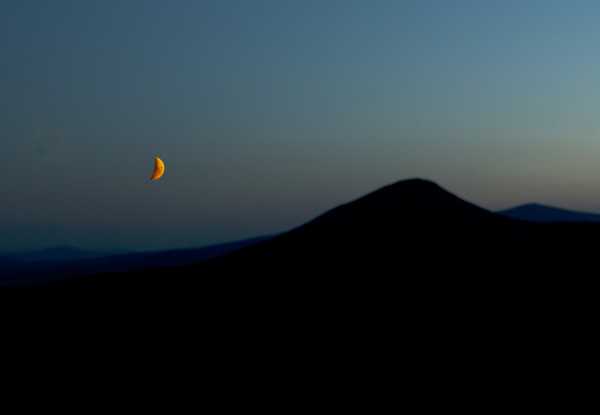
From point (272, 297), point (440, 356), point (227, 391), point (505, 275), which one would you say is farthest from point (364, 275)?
point (227, 391)

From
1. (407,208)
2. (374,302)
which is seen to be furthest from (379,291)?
(407,208)

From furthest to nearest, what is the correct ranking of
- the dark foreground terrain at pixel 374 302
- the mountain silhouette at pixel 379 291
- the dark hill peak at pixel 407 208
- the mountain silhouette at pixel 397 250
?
1. the dark hill peak at pixel 407 208
2. the mountain silhouette at pixel 397 250
3. the mountain silhouette at pixel 379 291
4. the dark foreground terrain at pixel 374 302

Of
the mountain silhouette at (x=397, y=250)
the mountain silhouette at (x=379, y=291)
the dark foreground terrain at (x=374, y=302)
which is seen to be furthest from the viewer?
the mountain silhouette at (x=397, y=250)

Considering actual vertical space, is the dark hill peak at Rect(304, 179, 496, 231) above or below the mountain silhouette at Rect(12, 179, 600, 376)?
above

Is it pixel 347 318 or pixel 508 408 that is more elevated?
pixel 347 318

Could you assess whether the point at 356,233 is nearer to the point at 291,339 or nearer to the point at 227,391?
the point at 291,339

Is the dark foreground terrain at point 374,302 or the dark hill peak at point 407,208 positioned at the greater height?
the dark hill peak at point 407,208

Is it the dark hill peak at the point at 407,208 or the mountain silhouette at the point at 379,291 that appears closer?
the mountain silhouette at the point at 379,291

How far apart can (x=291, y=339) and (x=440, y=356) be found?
202 inches

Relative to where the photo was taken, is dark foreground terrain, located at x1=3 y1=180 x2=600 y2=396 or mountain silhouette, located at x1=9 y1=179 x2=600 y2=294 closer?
dark foreground terrain, located at x1=3 y1=180 x2=600 y2=396

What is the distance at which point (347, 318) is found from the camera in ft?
76.8

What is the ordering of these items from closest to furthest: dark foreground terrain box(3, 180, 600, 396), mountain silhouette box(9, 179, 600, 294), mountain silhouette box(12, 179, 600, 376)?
1. dark foreground terrain box(3, 180, 600, 396)
2. mountain silhouette box(12, 179, 600, 376)
3. mountain silhouette box(9, 179, 600, 294)

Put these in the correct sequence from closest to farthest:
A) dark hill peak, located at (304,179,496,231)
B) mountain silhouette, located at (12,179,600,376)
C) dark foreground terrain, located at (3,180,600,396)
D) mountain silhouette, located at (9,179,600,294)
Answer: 1. dark foreground terrain, located at (3,180,600,396)
2. mountain silhouette, located at (12,179,600,376)
3. mountain silhouette, located at (9,179,600,294)
4. dark hill peak, located at (304,179,496,231)

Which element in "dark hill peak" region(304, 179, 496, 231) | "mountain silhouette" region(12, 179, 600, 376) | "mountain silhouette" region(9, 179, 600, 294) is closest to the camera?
"mountain silhouette" region(12, 179, 600, 376)
